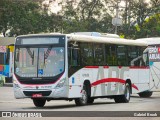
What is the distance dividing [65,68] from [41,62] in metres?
0.91

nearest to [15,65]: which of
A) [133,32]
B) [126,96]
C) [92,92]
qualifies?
[92,92]

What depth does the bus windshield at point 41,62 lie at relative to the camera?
78.5 ft

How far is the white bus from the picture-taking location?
23.9 metres

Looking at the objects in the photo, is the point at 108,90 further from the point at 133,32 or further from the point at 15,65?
the point at 133,32

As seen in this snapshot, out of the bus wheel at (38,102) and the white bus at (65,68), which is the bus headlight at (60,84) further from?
the bus wheel at (38,102)

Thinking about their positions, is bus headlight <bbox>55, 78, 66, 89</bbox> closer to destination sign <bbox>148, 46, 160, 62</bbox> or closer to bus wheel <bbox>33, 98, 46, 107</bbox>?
bus wheel <bbox>33, 98, 46, 107</bbox>

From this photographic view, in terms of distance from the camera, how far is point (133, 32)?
248ft

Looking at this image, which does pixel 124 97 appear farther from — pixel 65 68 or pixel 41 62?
pixel 41 62

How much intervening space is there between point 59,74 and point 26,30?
153 feet

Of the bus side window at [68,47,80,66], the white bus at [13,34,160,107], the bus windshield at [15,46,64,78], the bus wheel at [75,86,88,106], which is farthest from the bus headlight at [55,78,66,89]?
the bus wheel at [75,86,88,106]

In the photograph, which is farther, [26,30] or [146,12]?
[146,12]

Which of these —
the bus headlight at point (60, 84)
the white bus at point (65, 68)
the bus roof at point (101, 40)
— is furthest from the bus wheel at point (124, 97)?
the bus headlight at point (60, 84)

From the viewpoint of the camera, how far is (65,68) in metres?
24.0

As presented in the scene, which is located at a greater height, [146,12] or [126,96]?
[146,12]
